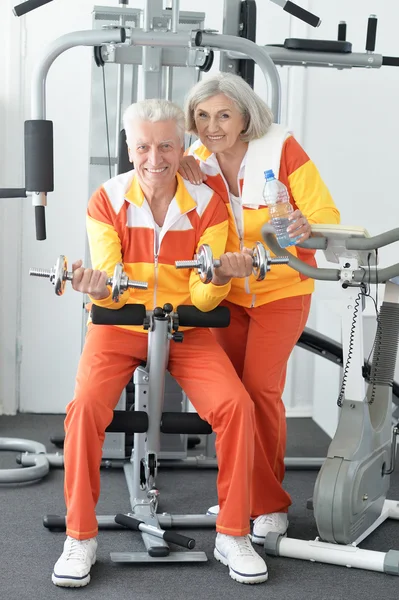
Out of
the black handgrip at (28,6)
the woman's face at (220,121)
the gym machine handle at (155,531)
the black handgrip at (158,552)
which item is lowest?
the black handgrip at (158,552)

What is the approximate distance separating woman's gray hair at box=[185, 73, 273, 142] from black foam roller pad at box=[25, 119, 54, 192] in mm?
453

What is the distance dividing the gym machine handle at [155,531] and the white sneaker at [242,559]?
0.34ft

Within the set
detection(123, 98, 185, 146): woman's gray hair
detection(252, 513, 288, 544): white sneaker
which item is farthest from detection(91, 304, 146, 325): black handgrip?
detection(252, 513, 288, 544): white sneaker

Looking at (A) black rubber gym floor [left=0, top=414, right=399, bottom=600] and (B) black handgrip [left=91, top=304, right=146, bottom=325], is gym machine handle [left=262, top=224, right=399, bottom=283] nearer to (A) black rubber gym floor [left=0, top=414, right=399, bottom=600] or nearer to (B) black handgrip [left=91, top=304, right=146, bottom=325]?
(B) black handgrip [left=91, top=304, right=146, bottom=325]

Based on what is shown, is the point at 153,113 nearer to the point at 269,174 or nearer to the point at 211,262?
the point at 269,174

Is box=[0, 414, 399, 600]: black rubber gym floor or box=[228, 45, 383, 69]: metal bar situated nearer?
box=[0, 414, 399, 600]: black rubber gym floor

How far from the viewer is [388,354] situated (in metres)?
3.07

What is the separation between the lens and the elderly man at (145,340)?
2.63 meters

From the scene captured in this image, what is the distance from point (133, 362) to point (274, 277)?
521mm

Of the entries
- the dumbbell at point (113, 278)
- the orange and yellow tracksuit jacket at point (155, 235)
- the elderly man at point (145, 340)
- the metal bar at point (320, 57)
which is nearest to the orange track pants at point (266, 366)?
the elderly man at point (145, 340)

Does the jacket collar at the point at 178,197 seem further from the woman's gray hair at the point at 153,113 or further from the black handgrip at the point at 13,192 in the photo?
the black handgrip at the point at 13,192

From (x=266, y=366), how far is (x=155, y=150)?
774 mm

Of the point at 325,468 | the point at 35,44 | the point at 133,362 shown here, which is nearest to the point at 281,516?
the point at 325,468

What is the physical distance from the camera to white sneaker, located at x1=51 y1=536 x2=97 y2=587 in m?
2.58
